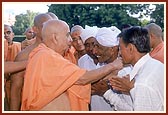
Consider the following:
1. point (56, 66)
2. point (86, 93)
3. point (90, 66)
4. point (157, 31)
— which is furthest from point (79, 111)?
point (157, 31)

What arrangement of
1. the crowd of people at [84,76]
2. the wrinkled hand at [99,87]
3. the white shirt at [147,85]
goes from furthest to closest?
the wrinkled hand at [99,87], the crowd of people at [84,76], the white shirt at [147,85]

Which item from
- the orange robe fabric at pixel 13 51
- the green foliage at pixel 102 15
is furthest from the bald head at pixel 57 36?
the green foliage at pixel 102 15

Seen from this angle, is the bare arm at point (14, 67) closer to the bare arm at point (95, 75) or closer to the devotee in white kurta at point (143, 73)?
the bare arm at point (95, 75)

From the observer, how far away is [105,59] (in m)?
4.43

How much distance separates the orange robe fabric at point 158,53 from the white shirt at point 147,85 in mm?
1194

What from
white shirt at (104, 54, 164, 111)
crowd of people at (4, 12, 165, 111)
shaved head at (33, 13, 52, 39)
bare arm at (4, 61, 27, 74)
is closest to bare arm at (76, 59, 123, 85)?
crowd of people at (4, 12, 165, 111)

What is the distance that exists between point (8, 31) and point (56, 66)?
104 inches

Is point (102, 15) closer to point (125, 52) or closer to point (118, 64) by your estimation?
point (118, 64)

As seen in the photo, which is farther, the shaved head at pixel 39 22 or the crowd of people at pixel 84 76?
the shaved head at pixel 39 22

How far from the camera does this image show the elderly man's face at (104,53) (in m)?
4.38

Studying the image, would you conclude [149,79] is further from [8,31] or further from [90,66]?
[8,31]

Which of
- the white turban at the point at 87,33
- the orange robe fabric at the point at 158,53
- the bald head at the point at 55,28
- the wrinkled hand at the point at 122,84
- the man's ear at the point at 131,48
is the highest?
the bald head at the point at 55,28

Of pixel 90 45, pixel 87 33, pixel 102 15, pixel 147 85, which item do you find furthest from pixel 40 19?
pixel 102 15

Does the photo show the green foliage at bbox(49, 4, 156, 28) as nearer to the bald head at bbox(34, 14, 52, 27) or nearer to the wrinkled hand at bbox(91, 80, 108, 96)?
the bald head at bbox(34, 14, 52, 27)
